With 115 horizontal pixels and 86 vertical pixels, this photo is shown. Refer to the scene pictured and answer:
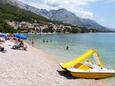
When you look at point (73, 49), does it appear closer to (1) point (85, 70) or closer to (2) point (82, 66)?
(2) point (82, 66)

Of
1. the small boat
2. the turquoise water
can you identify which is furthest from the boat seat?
the turquoise water

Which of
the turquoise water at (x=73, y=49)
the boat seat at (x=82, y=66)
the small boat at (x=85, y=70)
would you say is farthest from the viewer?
the turquoise water at (x=73, y=49)

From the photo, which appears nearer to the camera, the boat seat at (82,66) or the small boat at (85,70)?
the small boat at (85,70)

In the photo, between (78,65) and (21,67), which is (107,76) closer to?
(78,65)

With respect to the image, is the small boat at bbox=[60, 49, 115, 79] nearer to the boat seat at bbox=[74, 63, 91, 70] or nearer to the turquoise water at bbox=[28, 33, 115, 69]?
the boat seat at bbox=[74, 63, 91, 70]

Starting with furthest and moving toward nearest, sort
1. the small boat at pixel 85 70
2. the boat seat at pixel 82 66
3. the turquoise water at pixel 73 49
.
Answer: the turquoise water at pixel 73 49 → the boat seat at pixel 82 66 → the small boat at pixel 85 70

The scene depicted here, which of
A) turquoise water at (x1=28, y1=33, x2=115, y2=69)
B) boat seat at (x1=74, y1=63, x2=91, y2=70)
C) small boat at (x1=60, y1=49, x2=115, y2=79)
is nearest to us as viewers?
small boat at (x1=60, y1=49, x2=115, y2=79)

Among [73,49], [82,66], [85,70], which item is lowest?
[73,49]

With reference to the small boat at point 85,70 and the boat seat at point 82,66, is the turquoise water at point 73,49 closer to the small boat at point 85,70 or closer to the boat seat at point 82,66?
the small boat at point 85,70

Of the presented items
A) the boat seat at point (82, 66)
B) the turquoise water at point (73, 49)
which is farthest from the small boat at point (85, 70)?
the turquoise water at point (73, 49)

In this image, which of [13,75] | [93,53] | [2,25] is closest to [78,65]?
[93,53]

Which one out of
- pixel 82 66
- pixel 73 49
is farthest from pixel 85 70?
pixel 73 49

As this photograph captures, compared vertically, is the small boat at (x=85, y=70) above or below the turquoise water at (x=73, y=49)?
above

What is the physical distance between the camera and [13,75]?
66.6 feet
